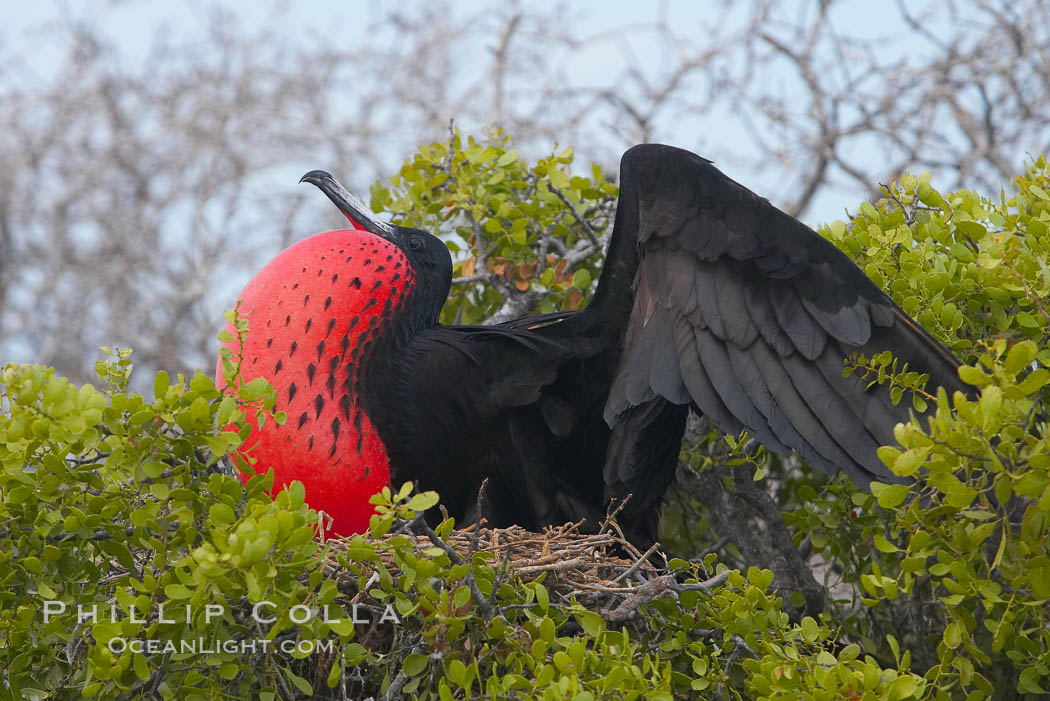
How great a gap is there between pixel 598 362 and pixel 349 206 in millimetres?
685

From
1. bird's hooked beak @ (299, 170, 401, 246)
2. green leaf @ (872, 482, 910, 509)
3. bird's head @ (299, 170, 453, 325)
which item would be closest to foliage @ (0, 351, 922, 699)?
green leaf @ (872, 482, 910, 509)

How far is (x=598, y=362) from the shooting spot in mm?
2355

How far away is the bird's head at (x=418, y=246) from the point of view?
243 cm

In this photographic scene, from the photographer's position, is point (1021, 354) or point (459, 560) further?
point (459, 560)

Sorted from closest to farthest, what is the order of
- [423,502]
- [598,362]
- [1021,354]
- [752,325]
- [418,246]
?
[1021,354] → [423,502] → [752,325] → [598,362] → [418,246]

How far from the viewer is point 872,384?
1941mm

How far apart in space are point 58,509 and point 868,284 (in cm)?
134

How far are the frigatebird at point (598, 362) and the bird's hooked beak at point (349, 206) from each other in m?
0.10

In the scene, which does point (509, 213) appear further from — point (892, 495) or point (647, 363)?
point (892, 495)

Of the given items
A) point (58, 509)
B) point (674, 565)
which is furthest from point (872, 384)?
point (58, 509)

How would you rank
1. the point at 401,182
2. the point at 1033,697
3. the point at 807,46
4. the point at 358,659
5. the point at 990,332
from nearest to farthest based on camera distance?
the point at 358,659 → the point at 1033,697 → the point at 990,332 → the point at 401,182 → the point at 807,46

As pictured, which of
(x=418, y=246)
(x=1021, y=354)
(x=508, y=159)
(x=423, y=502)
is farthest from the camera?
(x=508, y=159)

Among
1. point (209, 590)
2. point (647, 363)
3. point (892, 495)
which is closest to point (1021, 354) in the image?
point (892, 495)

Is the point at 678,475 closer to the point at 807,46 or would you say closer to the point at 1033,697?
the point at 1033,697
